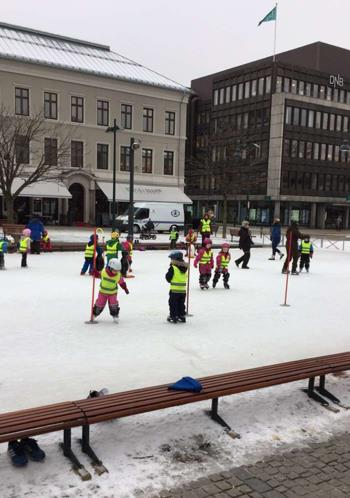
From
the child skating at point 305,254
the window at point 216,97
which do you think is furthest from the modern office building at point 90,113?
the window at point 216,97

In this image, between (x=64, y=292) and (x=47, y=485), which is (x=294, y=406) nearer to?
(x=47, y=485)

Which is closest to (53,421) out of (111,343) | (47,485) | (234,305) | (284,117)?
(47,485)

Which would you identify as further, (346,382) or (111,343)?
(111,343)

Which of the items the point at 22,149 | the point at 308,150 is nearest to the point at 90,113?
the point at 22,149

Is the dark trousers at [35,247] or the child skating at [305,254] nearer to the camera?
the child skating at [305,254]

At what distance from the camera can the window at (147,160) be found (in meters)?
42.6

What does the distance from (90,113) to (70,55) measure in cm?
539

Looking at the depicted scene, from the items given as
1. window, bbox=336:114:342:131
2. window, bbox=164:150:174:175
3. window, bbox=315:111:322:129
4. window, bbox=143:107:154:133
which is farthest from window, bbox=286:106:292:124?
window, bbox=143:107:154:133

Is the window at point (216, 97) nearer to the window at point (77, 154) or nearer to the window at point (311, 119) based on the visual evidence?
the window at point (311, 119)

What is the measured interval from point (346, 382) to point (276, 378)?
1585mm

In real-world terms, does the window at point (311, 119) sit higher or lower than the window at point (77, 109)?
higher

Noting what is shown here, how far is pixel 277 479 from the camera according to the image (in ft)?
12.8

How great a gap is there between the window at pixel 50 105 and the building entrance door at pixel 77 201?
18.9 feet

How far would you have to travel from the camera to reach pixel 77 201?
40.4m
